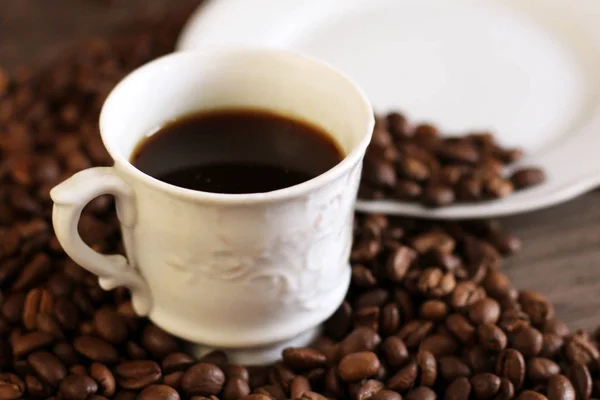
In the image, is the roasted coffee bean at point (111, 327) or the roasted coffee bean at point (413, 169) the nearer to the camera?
the roasted coffee bean at point (111, 327)

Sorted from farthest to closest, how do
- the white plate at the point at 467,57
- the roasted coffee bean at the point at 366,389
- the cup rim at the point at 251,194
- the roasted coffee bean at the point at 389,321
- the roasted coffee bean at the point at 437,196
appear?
the white plate at the point at 467,57, the roasted coffee bean at the point at 437,196, the roasted coffee bean at the point at 389,321, the roasted coffee bean at the point at 366,389, the cup rim at the point at 251,194

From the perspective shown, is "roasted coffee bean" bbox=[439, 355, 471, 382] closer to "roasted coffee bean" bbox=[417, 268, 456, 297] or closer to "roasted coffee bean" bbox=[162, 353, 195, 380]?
"roasted coffee bean" bbox=[417, 268, 456, 297]

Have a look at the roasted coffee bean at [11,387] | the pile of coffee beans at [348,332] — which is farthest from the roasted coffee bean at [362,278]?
the roasted coffee bean at [11,387]

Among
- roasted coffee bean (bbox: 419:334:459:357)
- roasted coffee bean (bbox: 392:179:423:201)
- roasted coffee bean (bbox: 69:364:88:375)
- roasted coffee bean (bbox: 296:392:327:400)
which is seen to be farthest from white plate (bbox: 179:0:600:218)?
roasted coffee bean (bbox: 69:364:88:375)

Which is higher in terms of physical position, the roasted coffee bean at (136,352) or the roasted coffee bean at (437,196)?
the roasted coffee bean at (437,196)

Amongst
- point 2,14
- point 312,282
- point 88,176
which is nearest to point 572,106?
point 312,282

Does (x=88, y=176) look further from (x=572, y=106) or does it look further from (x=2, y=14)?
(x=2, y=14)

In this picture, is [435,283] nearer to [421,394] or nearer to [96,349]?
[421,394]

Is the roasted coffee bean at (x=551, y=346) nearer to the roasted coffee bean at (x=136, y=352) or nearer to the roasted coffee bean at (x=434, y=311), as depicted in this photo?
the roasted coffee bean at (x=434, y=311)

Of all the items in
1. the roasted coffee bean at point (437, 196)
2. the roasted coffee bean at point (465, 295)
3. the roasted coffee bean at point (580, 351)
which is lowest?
A: the roasted coffee bean at point (465, 295)
